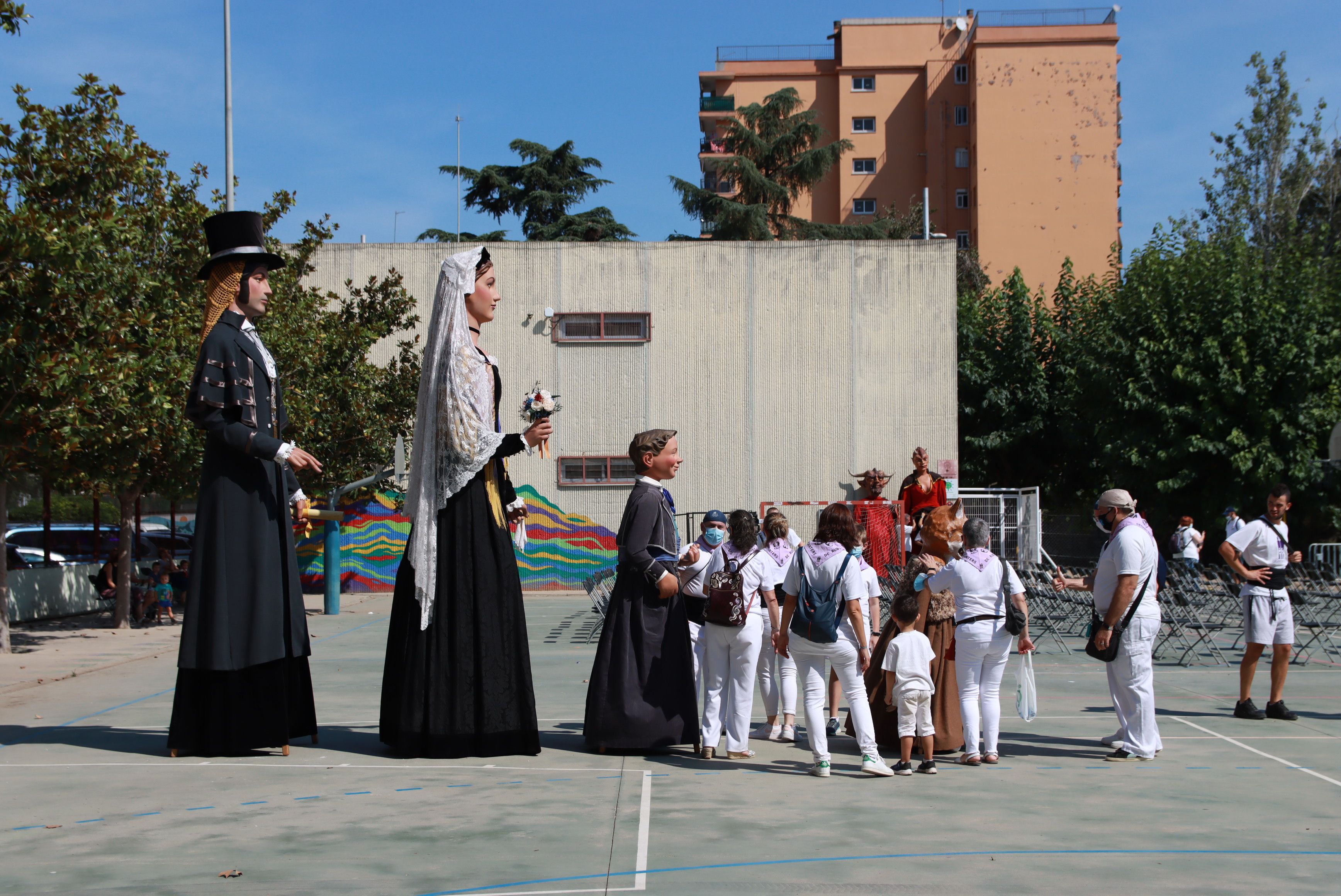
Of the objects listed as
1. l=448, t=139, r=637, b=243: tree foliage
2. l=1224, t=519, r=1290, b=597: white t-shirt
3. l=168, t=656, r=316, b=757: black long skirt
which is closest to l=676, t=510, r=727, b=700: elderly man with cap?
l=168, t=656, r=316, b=757: black long skirt

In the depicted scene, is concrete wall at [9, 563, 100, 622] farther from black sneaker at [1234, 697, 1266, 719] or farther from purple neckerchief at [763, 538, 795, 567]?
black sneaker at [1234, 697, 1266, 719]

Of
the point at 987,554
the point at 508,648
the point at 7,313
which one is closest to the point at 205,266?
the point at 508,648

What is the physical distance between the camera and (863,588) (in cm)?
720

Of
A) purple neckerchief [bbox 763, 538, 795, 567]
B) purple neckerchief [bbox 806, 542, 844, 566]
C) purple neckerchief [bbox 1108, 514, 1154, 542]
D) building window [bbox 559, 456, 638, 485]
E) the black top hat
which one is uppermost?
the black top hat

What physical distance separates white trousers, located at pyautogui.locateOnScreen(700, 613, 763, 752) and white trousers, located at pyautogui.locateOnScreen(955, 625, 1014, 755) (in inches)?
50.9

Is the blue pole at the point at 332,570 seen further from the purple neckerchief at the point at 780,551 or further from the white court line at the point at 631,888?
the white court line at the point at 631,888

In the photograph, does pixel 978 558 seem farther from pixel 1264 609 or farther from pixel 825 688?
pixel 1264 609

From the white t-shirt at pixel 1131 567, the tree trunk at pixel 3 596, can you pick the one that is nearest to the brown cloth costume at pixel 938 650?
the white t-shirt at pixel 1131 567

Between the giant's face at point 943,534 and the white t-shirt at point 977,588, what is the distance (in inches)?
8.1

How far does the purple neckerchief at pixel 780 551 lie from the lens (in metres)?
8.82

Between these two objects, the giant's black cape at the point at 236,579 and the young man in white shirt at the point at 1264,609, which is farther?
the young man in white shirt at the point at 1264,609

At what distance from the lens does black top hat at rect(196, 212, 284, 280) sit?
734 centimetres

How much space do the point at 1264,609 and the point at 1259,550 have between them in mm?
476

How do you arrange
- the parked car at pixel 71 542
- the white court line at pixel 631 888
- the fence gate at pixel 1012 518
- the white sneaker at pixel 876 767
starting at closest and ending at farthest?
1. the white court line at pixel 631 888
2. the white sneaker at pixel 876 767
3. the fence gate at pixel 1012 518
4. the parked car at pixel 71 542
